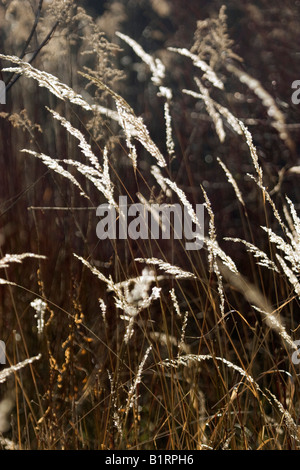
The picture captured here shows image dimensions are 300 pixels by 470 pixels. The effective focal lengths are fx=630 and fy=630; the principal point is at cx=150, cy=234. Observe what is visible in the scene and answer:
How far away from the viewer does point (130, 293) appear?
143 cm

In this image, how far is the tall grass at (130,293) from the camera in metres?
1.09

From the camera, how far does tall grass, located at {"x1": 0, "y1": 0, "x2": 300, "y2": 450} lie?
109 cm

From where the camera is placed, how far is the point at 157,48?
3.91 meters

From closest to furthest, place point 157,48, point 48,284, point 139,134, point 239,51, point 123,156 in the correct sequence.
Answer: point 139,134 < point 48,284 < point 123,156 < point 239,51 < point 157,48

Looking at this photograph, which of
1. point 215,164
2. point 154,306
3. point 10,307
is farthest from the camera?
point 215,164

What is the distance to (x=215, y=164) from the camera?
2.75 m

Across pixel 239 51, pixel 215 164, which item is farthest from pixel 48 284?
pixel 239 51

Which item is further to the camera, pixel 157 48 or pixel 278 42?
pixel 157 48

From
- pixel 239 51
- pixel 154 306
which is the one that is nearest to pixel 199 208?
pixel 154 306

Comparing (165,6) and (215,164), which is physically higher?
(165,6)

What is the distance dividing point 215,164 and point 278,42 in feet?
3.10

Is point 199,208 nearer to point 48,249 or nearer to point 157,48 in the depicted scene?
point 48,249

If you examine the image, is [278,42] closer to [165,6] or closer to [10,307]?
[165,6]
